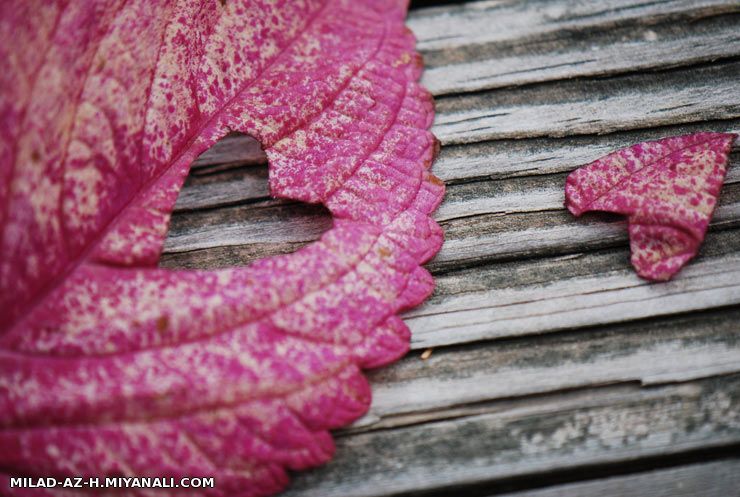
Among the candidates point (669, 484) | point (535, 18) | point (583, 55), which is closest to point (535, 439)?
point (669, 484)

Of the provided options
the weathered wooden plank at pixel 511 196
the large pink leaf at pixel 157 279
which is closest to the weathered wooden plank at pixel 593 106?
the weathered wooden plank at pixel 511 196

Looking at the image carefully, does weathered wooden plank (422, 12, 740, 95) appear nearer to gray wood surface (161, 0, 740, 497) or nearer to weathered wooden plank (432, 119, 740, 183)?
gray wood surface (161, 0, 740, 497)

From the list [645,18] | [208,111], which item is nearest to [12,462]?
[208,111]

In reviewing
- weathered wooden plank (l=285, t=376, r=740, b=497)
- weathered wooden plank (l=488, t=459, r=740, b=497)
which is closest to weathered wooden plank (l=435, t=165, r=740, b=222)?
weathered wooden plank (l=285, t=376, r=740, b=497)

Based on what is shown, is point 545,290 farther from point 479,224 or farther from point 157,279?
point 157,279

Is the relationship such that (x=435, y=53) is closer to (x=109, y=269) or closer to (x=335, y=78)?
(x=335, y=78)

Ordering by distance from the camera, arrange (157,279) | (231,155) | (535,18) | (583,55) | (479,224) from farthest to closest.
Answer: (535,18)
(583,55)
(231,155)
(479,224)
(157,279)
